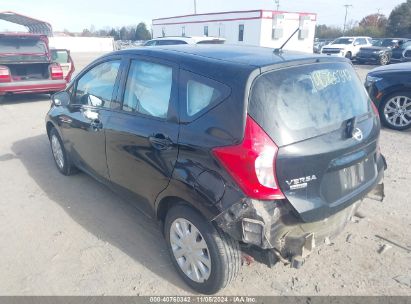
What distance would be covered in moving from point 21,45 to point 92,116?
8.15 metres

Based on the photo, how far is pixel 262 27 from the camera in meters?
25.8

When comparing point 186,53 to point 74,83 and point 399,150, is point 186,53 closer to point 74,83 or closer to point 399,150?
point 74,83

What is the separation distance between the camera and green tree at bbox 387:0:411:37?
43531 millimetres

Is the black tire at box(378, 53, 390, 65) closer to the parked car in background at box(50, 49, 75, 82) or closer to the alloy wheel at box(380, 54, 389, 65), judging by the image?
the alloy wheel at box(380, 54, 389, 65)

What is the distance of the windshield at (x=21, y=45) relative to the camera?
31.7ft

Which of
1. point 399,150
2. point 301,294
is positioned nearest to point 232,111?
point 301,294

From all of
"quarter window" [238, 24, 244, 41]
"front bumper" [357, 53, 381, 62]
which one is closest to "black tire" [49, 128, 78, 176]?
"front bumper" [357, 53, 381, 62]

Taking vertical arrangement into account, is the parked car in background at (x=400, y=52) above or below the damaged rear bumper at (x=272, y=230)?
below

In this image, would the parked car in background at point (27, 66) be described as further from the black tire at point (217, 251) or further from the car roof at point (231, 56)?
the black tire at point (217, 251)

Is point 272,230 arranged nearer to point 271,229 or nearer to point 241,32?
point 271,229

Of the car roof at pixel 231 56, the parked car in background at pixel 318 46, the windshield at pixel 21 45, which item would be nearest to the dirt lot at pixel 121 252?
the car roof at pixel 231 56

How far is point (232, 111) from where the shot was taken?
2.22 meters

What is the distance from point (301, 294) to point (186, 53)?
2.09 m

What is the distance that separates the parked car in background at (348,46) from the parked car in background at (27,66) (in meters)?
19.2
